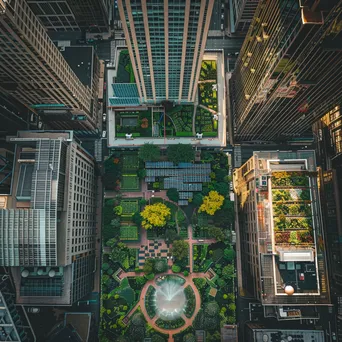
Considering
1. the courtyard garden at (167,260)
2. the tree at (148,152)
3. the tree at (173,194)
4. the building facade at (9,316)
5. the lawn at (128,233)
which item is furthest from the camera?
the tree at (173,194)

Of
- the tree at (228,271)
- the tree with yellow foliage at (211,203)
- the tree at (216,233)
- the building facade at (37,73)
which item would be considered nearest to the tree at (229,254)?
the tree at (228,271)

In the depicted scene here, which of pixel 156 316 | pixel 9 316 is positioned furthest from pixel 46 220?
pixel 156 316

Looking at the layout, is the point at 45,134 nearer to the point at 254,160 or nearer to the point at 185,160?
the point at 185,160

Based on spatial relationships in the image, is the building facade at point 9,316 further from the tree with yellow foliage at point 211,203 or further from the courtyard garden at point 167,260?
the tree with yellow foliage at point 211,203

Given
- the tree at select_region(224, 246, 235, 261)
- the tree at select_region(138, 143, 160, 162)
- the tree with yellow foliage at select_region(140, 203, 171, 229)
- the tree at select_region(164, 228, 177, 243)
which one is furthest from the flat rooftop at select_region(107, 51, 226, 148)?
the tree at select_region(224, 246, 235, 261)

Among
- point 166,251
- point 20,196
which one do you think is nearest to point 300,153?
point 166,251

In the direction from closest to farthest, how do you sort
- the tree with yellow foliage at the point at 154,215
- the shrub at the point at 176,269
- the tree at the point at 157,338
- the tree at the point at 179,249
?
the tree at the point at 157,338 → the tree at the point at 179,249 → the tree with yellow foliage at the point at 154,215 → the shrub at the point at 176,269

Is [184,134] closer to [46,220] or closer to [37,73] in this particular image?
[37,73]

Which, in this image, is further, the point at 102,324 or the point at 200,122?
the point at 200,122
